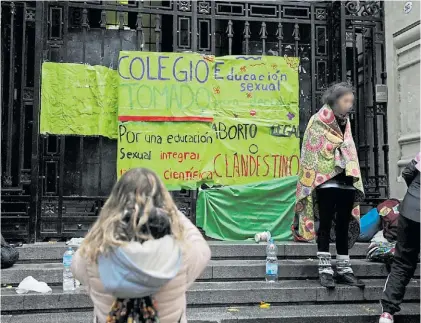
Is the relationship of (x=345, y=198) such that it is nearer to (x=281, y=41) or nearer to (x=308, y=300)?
(x=308, y=300)

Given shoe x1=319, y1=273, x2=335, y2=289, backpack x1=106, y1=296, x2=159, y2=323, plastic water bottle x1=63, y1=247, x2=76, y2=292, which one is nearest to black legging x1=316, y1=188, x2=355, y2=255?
shoe x1=319, y1=273, x2=335, y2=289

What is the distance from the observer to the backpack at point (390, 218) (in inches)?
266

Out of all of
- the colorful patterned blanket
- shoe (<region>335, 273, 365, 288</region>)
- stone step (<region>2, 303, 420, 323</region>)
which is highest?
the colorful patterned blanket

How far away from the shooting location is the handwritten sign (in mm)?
7680

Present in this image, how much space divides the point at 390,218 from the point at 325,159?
1.89 m

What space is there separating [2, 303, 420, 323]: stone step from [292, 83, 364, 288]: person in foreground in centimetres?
31

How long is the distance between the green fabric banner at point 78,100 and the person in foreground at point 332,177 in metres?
3.24

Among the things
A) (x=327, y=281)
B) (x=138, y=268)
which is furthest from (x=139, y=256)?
(x=327, y=281)

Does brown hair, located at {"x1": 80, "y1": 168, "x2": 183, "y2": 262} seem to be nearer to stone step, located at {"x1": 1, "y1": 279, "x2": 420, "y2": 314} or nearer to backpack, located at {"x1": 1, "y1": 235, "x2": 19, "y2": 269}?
stone step, located at {"x1": 1, "y1": 279, "x2": 420, "y2": 314}

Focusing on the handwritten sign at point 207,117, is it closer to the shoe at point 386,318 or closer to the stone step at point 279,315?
the stone step at point 279,315

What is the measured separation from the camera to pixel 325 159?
223 inches

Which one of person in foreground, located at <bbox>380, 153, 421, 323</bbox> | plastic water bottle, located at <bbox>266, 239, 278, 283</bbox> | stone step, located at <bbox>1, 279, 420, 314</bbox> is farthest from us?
plastic water bottle, located at <bbox>266, 239, 278, 283</bbox>

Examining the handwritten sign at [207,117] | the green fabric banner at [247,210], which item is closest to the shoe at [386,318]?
the green fabric banner at [247,210]

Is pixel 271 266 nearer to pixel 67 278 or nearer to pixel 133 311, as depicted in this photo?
pixel 67 278
